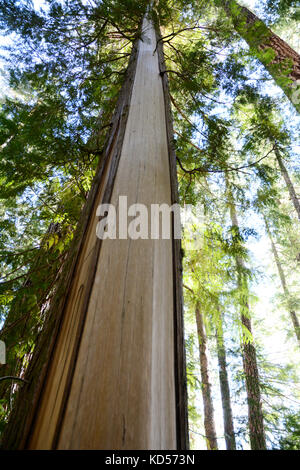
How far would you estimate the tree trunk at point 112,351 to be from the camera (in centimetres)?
68

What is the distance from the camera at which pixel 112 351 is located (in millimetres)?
796

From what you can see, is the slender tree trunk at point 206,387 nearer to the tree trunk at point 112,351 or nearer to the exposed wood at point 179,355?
the exposed wood at point 179,355

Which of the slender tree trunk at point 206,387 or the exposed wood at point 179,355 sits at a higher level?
the slender tree trunk at point 206,387

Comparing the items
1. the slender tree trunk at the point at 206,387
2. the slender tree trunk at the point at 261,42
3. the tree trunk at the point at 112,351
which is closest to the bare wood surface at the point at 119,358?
the tree trunk at the point at 112,351

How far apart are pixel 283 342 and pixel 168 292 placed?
55.6ft

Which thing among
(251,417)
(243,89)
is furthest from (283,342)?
(243,89)

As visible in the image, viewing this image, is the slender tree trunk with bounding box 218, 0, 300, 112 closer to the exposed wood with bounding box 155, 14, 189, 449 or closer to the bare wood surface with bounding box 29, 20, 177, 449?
the exposed wood with bounding box 155, 14, 189, 449

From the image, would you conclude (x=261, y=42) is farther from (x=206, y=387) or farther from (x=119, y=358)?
(x=206, y=387)

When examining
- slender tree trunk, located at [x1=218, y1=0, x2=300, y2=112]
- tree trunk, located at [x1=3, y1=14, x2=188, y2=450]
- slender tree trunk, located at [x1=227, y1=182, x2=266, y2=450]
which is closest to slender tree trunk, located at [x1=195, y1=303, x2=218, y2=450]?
slender tree trunk, located at [x1=227, y1=182, x2=266, y2=450]

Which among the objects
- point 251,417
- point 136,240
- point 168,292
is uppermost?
point 251,417

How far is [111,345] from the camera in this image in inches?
31.9

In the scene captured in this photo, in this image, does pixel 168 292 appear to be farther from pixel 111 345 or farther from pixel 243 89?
pixel 243 89

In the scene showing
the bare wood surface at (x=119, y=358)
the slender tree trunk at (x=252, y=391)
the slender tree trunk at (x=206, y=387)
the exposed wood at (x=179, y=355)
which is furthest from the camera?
the slender tree trunk at (x=206, y=387)

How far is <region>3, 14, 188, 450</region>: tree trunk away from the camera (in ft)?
2.23
